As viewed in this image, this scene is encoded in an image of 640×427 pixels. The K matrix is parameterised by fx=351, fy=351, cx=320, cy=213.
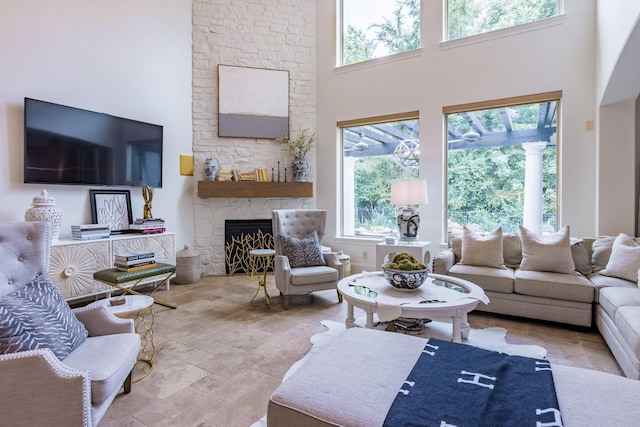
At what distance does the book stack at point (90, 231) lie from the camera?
11.8 feet

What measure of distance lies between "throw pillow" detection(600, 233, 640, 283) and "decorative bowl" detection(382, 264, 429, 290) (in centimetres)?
181

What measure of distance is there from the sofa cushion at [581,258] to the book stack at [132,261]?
4116 mm

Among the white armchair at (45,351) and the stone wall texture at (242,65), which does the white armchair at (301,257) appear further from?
the white armchair at (45,351)

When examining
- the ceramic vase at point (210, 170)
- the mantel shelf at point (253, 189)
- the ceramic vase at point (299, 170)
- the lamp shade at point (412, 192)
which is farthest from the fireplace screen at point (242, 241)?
the lamp shade at point (412, 192)

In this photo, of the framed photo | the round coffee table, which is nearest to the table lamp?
the round coffee table

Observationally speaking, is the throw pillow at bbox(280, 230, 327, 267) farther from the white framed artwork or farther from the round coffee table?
the white framed artwork

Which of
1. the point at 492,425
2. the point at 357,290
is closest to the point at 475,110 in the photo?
the point at 357,290

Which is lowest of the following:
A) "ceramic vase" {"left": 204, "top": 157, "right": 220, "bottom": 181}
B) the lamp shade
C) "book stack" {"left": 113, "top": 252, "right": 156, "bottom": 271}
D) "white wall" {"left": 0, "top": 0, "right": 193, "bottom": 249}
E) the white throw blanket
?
the white throw blanket

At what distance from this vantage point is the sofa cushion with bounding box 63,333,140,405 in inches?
58.2

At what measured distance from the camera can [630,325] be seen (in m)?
2.09

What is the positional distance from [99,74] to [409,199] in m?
3.87

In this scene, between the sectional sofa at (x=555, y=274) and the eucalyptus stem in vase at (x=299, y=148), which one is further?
the eucalyptus stem in vase at (x=299, y=148)

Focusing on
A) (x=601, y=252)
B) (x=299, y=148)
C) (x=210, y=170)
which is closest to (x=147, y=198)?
(x=210, y=170)

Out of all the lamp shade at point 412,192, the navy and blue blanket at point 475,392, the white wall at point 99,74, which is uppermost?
the white wall at point 99,74
